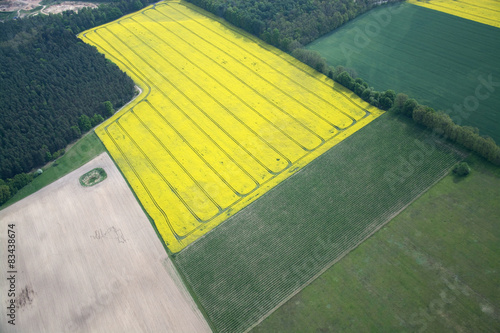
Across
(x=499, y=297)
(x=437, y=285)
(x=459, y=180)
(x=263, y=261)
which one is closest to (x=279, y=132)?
(x=263, y=261)

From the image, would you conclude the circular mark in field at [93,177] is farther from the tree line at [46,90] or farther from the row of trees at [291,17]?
the row of trees at [291,17]

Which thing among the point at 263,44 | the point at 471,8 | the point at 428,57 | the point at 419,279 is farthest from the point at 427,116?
the point at 471,8

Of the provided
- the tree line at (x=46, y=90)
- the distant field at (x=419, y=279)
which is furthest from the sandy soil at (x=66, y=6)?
the distant field at (x=419, y=279)

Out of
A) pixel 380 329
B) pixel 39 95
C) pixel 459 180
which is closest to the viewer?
pixel 380 329

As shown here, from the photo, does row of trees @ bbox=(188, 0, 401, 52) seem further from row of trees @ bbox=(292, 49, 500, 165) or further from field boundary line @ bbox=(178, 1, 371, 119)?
row of trees @ bbox=(292, 49, 500, 165)

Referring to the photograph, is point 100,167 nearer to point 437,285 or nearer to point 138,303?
point 138,303

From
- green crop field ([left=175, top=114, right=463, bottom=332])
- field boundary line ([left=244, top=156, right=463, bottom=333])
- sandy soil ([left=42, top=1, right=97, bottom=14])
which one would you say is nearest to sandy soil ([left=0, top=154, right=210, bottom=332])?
green crop field ([left=175, top=114, right=463, bottom=332])
